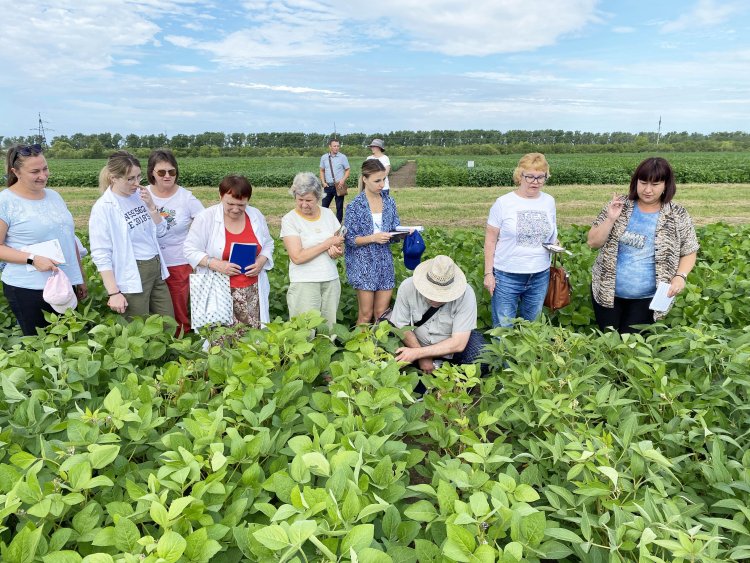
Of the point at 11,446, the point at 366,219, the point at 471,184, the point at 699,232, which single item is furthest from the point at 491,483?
the point at 471,184

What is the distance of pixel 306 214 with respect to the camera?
405 cm

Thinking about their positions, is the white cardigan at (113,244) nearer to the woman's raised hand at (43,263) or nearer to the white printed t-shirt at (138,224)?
the white printed t-shirt at (138,224)

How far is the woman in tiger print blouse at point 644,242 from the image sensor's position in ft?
12.1

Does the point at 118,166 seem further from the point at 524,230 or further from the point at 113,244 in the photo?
the point at 524,230

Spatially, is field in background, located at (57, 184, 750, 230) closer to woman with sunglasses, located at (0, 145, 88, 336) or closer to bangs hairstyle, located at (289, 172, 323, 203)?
bangs hairstyle, located at (289, 172, 323, 203)

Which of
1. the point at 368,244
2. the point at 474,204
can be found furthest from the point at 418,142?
the point at 368,244

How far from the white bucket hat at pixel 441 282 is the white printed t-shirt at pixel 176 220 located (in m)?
1.88

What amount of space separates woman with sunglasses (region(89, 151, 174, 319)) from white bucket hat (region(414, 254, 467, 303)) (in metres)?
1.94

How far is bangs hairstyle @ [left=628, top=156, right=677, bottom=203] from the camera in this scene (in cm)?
363

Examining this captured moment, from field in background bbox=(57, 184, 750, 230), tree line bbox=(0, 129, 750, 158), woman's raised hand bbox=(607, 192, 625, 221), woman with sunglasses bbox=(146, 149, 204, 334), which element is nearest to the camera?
woman's raised hand bbox=(607, 192, 625, 221)

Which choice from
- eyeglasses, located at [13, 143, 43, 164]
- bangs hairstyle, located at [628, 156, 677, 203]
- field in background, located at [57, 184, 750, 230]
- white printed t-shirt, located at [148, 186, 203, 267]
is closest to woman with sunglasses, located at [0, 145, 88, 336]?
eyeglasses, located at [13, 143, 43, 164]

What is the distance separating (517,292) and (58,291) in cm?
318

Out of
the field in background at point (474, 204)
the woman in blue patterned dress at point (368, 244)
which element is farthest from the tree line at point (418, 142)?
the woman in blue patterned dress at point (368, 244)

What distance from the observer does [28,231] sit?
3469 millimetres
